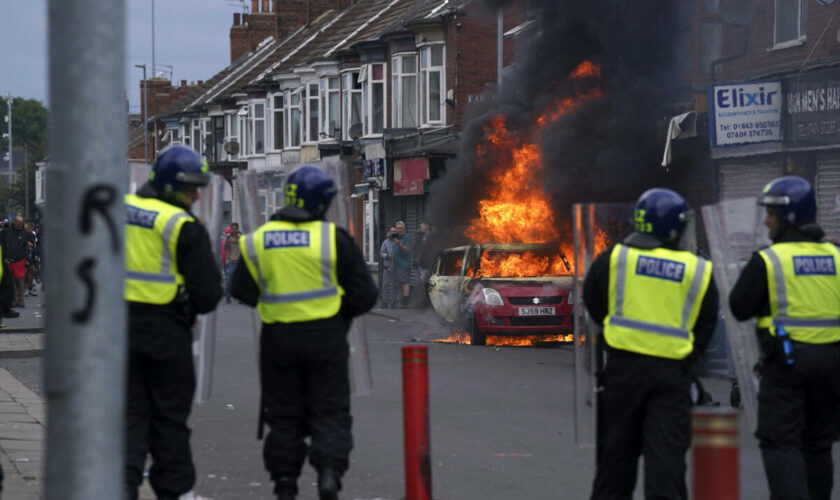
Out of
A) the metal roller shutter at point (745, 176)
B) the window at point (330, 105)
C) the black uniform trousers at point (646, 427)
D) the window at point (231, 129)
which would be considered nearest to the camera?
the black uniform trousers at point (646, 427)

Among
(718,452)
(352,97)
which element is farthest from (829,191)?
(352,97)

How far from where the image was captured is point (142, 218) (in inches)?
239

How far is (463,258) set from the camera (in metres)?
19.1

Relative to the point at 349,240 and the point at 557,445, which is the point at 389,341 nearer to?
the point at 557,445

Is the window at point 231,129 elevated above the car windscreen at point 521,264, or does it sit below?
above

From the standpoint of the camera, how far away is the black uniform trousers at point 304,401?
21.0ft

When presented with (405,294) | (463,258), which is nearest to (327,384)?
(463,258)

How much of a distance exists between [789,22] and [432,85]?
17.1 meters

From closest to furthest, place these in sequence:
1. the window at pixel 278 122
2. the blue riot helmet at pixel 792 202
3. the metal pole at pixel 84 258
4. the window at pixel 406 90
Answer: the metal pole at pixel 84 258
the blue riot helmet at pixel 792 202
the window at pixel 406 90
the window at pixel 278 122

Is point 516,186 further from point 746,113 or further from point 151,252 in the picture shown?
point 151,252

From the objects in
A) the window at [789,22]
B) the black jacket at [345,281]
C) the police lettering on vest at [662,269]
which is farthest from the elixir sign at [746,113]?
the police lettering on vest at [662,269]

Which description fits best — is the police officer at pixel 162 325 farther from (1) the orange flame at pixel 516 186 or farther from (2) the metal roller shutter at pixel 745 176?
(2) the metal roller shutter at pixel 745 176

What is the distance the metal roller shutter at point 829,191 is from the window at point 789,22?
193 centimetres

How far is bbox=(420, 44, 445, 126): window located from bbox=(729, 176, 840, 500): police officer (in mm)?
30213
